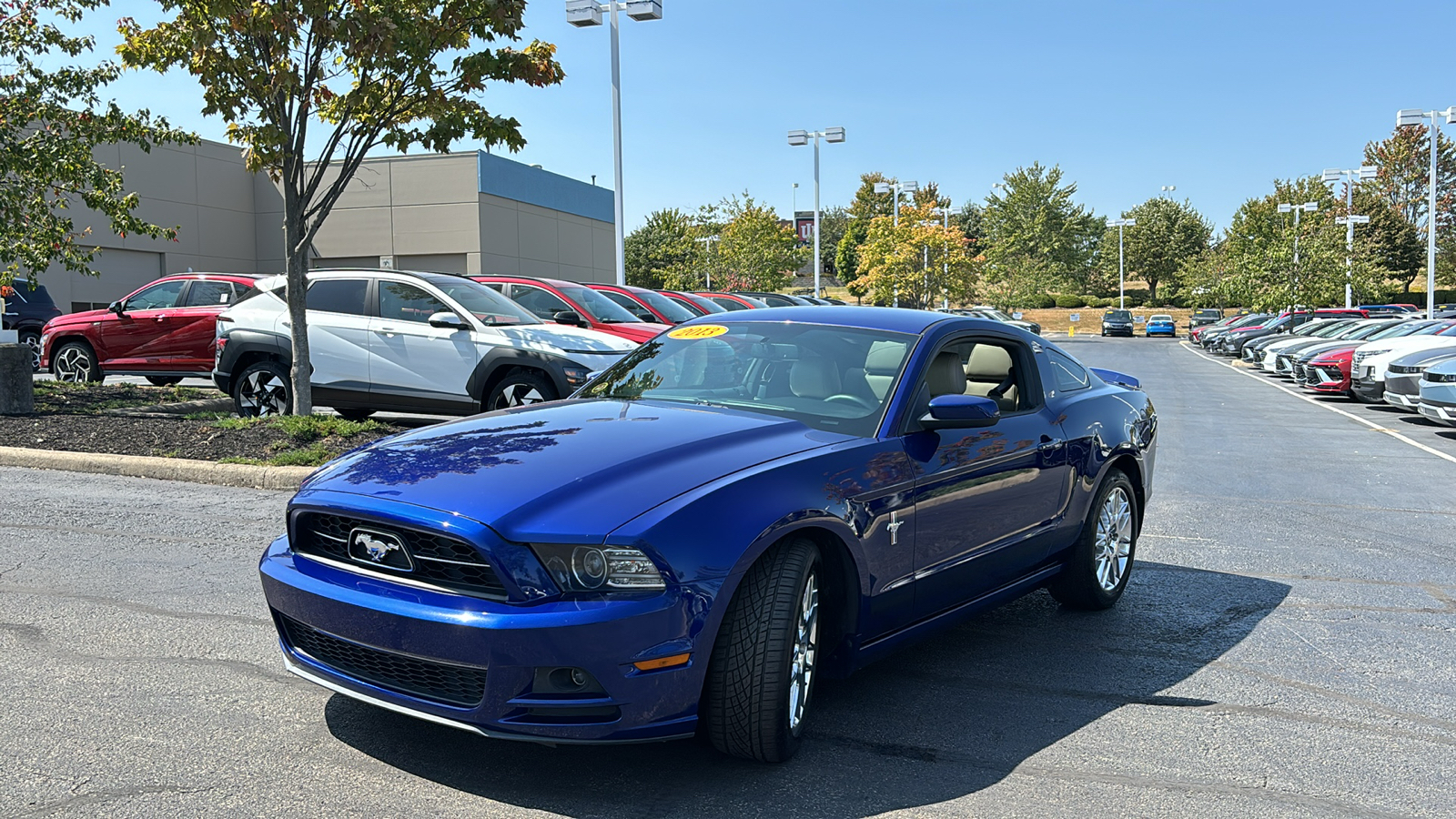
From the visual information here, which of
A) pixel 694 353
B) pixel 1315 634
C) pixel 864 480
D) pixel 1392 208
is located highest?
pixel 1392 208

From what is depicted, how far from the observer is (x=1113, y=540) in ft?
19.9

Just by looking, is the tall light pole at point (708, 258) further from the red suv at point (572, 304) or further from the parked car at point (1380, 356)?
the red suv at point (572, 304)

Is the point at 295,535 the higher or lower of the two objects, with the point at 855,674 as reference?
higher

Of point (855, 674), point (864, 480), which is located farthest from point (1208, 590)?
point (864, 480)

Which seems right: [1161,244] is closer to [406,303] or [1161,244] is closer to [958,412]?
[406,303]

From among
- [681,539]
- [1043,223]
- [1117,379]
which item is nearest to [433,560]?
[681,539]

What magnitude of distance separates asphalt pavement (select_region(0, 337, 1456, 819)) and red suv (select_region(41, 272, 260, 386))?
890cm

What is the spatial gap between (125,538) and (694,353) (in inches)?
163

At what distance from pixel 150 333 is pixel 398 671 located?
1434 centimetres

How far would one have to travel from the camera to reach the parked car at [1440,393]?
16.0 meters

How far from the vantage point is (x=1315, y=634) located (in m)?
5.61

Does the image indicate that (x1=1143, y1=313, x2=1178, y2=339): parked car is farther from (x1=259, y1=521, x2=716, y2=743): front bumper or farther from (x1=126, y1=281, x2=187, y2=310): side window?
(x1=259, y1=521, x2=716, y2=743): front bumper

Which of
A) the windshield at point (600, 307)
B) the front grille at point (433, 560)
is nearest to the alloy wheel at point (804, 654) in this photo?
the front grille at point (433, 560)

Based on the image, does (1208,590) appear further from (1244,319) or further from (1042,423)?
(1244,319)
